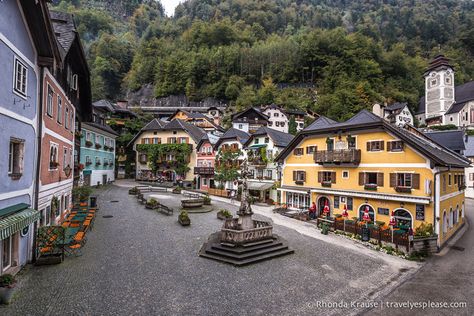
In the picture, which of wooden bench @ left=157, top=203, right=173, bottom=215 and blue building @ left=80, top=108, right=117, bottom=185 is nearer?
wooden bench @ left=157, top=203, right=173, bottom=215

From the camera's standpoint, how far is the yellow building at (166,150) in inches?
1870

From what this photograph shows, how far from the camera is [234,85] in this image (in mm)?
82625

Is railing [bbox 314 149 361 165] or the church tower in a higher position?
the church tower

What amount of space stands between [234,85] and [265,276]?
76580mm

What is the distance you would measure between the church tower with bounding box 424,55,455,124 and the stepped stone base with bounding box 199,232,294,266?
7963 cm

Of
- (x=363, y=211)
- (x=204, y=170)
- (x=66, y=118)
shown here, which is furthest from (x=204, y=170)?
(x=363, y=211)

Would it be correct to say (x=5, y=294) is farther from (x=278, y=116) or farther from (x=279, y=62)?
(x=279, y=62)

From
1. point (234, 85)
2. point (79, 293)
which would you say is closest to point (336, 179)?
point (79, 293)

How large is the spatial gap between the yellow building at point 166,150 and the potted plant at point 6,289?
3790cm

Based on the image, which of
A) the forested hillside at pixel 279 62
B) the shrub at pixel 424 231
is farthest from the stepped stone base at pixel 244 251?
the forested hillside at pixel 279 62

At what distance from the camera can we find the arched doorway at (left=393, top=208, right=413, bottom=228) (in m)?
19.0

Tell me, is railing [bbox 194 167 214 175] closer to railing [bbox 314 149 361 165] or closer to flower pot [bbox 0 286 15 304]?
railing [bbox 314 149 361 165]

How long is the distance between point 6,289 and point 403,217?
73.4 ft

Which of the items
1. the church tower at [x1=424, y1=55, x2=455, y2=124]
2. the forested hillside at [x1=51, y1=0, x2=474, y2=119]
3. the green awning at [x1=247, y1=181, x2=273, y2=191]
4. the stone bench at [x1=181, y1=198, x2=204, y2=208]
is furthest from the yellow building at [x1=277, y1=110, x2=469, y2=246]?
the church tower at [x1=424, y1=55, x2=455, y2=124]
